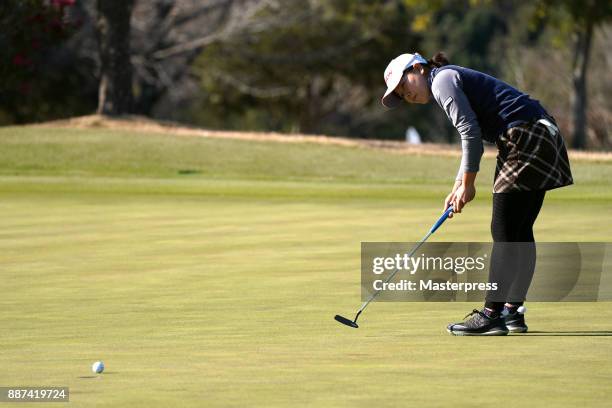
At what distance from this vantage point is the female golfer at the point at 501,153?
26.0ft

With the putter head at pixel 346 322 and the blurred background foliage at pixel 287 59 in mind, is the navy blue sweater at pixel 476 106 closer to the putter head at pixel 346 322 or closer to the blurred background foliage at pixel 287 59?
the putter head at pixel 346 322

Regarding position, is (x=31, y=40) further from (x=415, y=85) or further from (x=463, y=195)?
(x=463, y=195)

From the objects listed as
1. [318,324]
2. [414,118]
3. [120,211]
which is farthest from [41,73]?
[318,324]

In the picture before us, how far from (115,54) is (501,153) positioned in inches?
800

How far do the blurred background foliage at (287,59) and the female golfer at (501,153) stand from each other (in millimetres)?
19667

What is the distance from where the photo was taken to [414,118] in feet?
186

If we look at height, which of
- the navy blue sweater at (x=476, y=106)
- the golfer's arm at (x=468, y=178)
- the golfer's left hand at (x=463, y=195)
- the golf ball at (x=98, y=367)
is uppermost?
the navy blue sweater at (x=476, y=106)

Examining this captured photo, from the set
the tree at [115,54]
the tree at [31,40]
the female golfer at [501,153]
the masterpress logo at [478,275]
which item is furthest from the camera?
the tree at [115,54]

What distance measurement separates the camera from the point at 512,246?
8195 mm

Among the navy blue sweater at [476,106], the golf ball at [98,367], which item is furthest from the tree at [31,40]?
the golf ball at [98,367]

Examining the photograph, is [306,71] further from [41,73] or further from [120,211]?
[120,211]

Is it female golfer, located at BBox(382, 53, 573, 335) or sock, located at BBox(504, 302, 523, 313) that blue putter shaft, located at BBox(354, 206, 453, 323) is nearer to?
female golfer, located at BBox(382, 53, 573, 335)

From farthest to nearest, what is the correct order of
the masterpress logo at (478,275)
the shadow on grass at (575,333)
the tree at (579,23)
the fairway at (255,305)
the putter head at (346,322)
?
the tree at (579,23), the masterpress logo at (478,275), the putter head at (346,322), the shadow on grass at (575,333), the fairway at (255,305)

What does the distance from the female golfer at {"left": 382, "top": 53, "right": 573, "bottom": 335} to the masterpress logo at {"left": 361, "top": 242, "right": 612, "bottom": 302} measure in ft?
0.04
